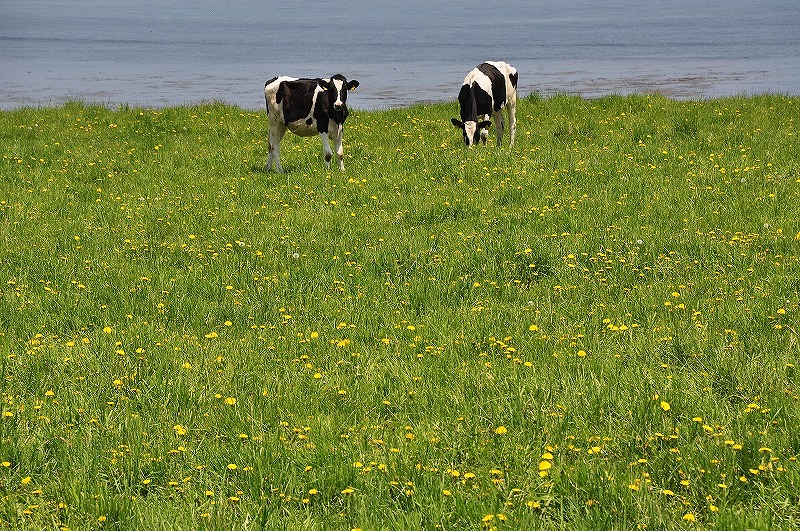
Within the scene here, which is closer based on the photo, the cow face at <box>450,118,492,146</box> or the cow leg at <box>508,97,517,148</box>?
the cow face at <box>450,118,492,146</box>

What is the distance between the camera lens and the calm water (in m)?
39.6

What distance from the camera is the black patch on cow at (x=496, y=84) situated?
19.1m

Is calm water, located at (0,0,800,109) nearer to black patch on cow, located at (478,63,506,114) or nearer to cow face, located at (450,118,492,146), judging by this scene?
black patch on cow, located at (478,63,506,114)

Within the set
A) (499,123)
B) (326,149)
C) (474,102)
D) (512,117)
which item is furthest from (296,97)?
(512,117)

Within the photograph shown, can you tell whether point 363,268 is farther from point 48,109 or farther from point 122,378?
point 48,109

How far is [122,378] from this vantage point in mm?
6457

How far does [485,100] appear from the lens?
18.7 meters

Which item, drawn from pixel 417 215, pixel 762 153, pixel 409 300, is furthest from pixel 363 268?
pixel 762 153

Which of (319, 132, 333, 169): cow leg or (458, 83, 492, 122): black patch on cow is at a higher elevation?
(458, 83, 492, 122): black patch on cow

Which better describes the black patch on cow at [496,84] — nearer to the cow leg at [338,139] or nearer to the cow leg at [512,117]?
the cow leg at [512,117]

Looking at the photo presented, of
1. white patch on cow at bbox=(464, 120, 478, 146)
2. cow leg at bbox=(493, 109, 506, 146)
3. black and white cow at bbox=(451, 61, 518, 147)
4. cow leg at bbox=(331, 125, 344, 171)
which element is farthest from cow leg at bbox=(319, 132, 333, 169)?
cow leg at bbox=(493, 109, 506, 146)

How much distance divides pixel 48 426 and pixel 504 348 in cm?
335

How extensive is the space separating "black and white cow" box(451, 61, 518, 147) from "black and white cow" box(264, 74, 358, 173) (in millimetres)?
2769

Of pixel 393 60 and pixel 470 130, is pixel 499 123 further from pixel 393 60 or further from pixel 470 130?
pixel 393 60
